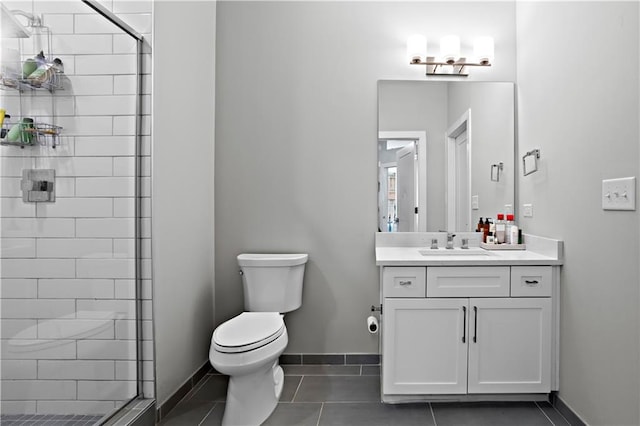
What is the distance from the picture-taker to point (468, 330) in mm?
1950

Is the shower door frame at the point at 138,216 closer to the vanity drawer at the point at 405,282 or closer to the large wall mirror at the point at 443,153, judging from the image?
the vanity drawer at the point at 405,282

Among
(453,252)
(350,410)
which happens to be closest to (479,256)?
(453,252)

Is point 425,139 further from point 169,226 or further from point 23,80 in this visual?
point 23,80

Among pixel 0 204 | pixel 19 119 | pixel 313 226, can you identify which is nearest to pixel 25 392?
pixel 0 204

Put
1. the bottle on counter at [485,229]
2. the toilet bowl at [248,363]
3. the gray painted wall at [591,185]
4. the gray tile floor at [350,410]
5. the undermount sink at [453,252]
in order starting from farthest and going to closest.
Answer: the bottle on counter at [485,229] → the undermount sink at [453,252] → the gray tile floor at [350,410] → the toilet bowl at [248,363] → the gray painted wall at [591,185]

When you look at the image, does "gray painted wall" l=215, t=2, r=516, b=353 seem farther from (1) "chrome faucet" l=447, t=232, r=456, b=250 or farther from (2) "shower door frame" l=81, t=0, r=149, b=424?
(2) "shower door frame" l=81, t=0, r=149, b=424

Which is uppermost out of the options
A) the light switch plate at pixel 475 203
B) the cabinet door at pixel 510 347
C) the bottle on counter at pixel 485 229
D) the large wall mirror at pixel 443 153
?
the large wall mirror at pixel 443 153

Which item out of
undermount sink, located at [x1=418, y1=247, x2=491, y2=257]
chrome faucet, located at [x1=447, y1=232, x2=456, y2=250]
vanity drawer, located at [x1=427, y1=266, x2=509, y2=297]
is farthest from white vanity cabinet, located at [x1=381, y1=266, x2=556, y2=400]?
chrome faucet, located at [x1=447, y1=232, x2=456, y2=250]

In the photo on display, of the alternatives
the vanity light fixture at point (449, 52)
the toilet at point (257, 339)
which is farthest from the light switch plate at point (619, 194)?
the toilet at point (257, 339)

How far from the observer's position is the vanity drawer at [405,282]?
6.42 feet

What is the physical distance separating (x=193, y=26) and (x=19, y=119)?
1197mm

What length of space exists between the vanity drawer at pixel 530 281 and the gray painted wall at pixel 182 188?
178 cm

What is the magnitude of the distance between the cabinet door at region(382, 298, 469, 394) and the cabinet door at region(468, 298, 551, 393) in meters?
0.07

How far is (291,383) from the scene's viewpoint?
229cm
